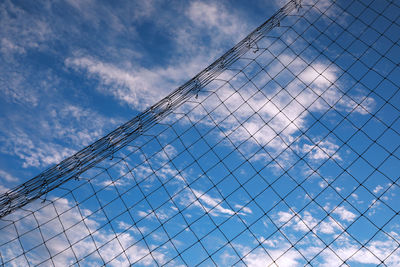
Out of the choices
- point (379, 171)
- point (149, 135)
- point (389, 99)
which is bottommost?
point (379, 171)

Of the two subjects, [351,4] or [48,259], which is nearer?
[48,259]

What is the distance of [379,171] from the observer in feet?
16.4

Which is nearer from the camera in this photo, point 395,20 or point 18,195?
point 18,195

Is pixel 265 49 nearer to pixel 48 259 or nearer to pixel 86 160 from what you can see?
pixel 86 160

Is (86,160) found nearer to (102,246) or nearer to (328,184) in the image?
(102,246)

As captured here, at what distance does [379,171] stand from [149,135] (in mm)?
3517

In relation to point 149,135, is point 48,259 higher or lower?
lower

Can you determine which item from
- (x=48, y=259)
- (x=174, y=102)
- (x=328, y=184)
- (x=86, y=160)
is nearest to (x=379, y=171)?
(x=328, y=184)

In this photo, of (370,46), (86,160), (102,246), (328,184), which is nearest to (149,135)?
(86,160)

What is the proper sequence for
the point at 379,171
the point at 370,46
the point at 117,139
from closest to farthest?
the point at 379,171 → the point at 117,139 → the point at 370,46

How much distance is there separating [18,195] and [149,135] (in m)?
2.11

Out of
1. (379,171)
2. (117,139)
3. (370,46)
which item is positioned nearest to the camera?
(379,171)

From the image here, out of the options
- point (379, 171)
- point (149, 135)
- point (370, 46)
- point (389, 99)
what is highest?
point (149, 135)

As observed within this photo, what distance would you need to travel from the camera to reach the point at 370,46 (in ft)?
19.0
